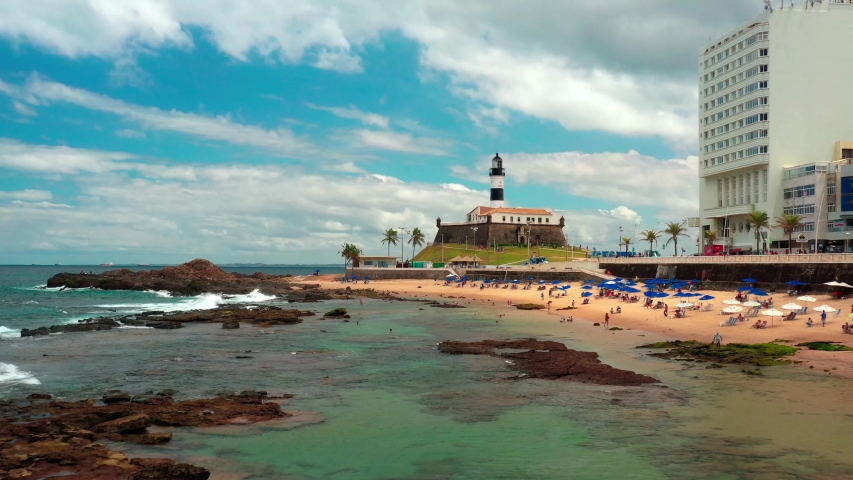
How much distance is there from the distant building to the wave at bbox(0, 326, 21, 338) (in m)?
92.3

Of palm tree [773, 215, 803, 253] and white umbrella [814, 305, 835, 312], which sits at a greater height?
palm tree [773, 215, 803, 253]

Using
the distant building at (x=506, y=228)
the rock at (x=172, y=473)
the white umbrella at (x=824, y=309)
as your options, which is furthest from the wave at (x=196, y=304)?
the distant building at (x=506, y=228)

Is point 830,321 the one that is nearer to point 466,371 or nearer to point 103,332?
point 466,371

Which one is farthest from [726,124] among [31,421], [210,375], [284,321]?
[31,421]

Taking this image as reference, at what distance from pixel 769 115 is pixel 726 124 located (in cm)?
777

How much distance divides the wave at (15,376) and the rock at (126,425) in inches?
330

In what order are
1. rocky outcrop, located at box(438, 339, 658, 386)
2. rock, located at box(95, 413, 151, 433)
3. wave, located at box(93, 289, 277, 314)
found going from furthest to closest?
1. wave, located at box(93, 289, 277, 314)
2. rocky outcrop, located at box(438, 339, 658, 386)
3. rock, located at box(95, 413, 151, 433)

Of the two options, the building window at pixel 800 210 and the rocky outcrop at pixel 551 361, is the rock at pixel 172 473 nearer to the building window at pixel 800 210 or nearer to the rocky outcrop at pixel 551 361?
the rocky outcrop at pixel 551 361

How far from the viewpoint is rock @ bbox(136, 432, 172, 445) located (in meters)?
15.9

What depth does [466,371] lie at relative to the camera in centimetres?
2630

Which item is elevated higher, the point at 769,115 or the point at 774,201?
the point at 769,115

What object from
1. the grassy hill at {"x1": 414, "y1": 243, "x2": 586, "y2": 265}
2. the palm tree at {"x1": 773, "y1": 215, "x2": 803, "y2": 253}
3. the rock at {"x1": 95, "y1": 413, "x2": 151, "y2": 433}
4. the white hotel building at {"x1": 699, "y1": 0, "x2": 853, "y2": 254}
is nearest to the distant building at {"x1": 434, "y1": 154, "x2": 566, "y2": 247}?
the grassy hill at {"x1": 414, "y1": 243, "x2": 586, "y2": 265}

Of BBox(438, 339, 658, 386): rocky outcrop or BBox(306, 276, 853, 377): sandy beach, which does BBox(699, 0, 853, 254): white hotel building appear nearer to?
BBox(306, 276, 853, 377): sandy beach

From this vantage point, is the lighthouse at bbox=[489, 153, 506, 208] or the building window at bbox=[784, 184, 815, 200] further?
the lighthouse at bbox=[489, 153, 506, 208]
